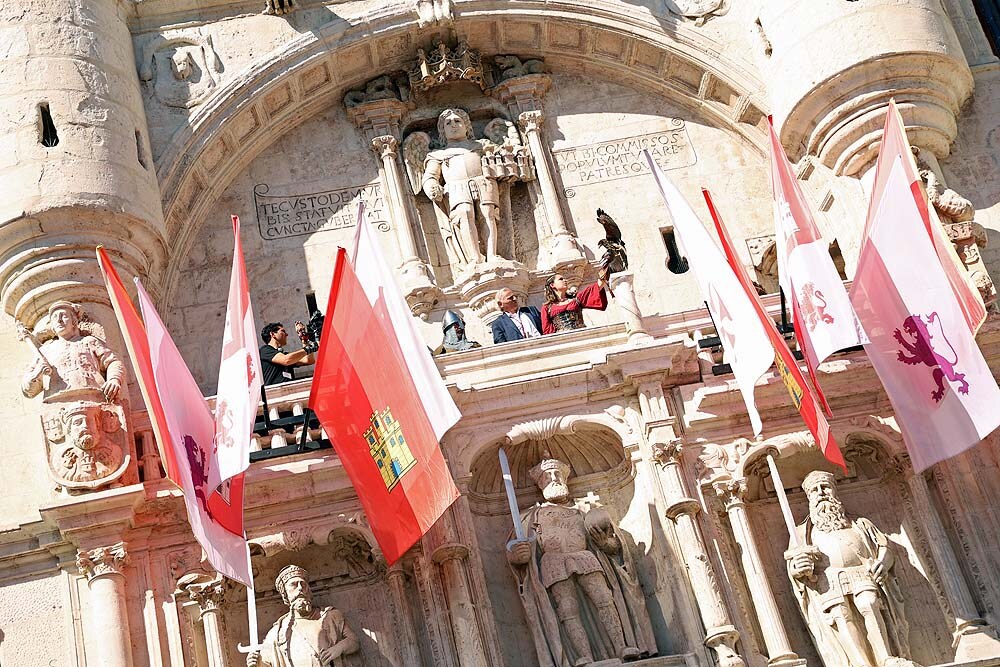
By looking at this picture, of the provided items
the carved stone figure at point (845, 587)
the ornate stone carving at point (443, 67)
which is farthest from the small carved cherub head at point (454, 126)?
the carved stone figure at point (845, 587)

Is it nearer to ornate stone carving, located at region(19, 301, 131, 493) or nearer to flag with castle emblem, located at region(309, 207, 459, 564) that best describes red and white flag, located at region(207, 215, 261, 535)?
flag with castle emblem, located at region(309, 207, 459, 564)

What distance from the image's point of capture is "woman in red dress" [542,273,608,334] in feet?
55.8

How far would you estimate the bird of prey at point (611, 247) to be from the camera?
57.0 feet

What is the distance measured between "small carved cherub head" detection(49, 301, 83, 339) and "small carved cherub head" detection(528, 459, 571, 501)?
14.3ft

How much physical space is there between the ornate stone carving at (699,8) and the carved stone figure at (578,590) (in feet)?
21.1

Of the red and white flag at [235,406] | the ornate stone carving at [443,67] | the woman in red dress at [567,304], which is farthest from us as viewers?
the ornate stone carving at [443,67]

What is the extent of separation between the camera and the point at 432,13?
64.0 ft

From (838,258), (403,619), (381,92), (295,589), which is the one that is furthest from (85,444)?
(838,258)

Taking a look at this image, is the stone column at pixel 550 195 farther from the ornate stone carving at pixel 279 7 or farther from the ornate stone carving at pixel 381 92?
the ornate stone carving at pixel 279 7

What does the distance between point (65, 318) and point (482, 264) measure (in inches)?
170

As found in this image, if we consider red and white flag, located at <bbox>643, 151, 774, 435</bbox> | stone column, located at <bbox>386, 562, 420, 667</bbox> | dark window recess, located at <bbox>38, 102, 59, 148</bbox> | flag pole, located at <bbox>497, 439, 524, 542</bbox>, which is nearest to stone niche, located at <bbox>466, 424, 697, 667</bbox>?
flag pole, located at <bbox>497, 439, 524, 542</bbox>

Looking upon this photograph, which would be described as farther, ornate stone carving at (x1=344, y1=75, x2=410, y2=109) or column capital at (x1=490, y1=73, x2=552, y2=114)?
column capital at (x1=490, y1=73, x2=552, y2=114)

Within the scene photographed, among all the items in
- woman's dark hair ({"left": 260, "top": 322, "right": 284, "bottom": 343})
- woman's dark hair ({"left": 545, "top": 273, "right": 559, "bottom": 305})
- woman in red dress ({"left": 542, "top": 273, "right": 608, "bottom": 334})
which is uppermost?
woman's dark hair ({"left": 260, "top": 322, "right": 284, "bottom": 343})

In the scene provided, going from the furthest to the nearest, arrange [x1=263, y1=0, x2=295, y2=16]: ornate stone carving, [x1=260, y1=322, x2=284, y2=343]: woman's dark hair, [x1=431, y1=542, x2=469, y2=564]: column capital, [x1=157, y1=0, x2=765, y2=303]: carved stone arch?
[x1=263, y1=0, x2=295, y2=16]: ornate stone carving, [x1=157, y1=0, x2=765, y2=303]: carved stone arch, [x1=260, y1=322, x2=284, y2=343]: woman's dark hair, [x1=431, y1=542, x2=469, y2=564]: column capital
